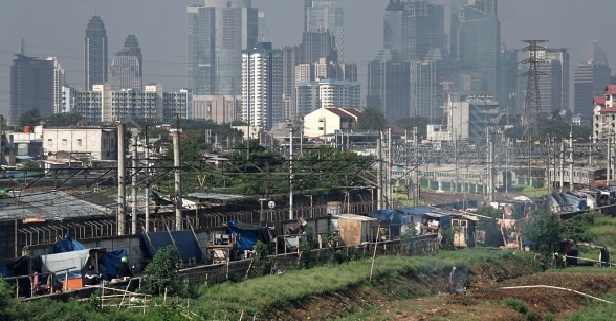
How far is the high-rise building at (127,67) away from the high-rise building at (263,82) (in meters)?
16.1

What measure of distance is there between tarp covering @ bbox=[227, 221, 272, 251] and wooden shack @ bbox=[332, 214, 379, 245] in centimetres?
258

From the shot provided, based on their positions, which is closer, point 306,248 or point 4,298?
point 4,298

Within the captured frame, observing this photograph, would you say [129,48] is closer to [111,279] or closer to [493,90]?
[493,90]

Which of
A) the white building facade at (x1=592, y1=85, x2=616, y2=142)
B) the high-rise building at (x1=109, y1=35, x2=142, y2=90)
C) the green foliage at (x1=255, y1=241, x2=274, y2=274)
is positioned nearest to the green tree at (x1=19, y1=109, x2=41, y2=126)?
the white building facade at (x1=592, y1=85, x2=616, y2=142)

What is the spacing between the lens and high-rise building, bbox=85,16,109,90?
173875mm

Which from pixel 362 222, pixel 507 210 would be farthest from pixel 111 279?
pixel 507 210

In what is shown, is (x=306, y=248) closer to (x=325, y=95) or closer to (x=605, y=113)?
(x=605, y=113)

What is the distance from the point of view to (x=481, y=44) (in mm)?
88312

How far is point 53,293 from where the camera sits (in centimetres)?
1603

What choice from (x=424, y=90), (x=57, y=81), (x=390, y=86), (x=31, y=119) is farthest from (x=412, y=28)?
(x=31, y=119)

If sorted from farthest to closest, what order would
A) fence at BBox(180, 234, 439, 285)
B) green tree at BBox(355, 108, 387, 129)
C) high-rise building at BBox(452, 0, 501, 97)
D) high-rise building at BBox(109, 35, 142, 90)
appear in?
high-rise building at BBox(109, 35, 142, 90) → green tree at BBox(355, 108, 387, 129) → high-rise building at BBox(452, 0, 501, 97) → fence at BBox(180, 234, 439, 285)

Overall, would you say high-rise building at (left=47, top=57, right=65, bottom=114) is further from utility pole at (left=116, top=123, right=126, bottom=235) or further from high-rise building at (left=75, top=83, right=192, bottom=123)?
utility pole at (left=116, top=123, right=126, bottom=235)

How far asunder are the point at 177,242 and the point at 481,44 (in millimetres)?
70665

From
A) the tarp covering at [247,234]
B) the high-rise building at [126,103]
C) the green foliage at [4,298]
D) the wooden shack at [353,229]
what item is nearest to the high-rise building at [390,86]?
the high-rise building at [126,103]
